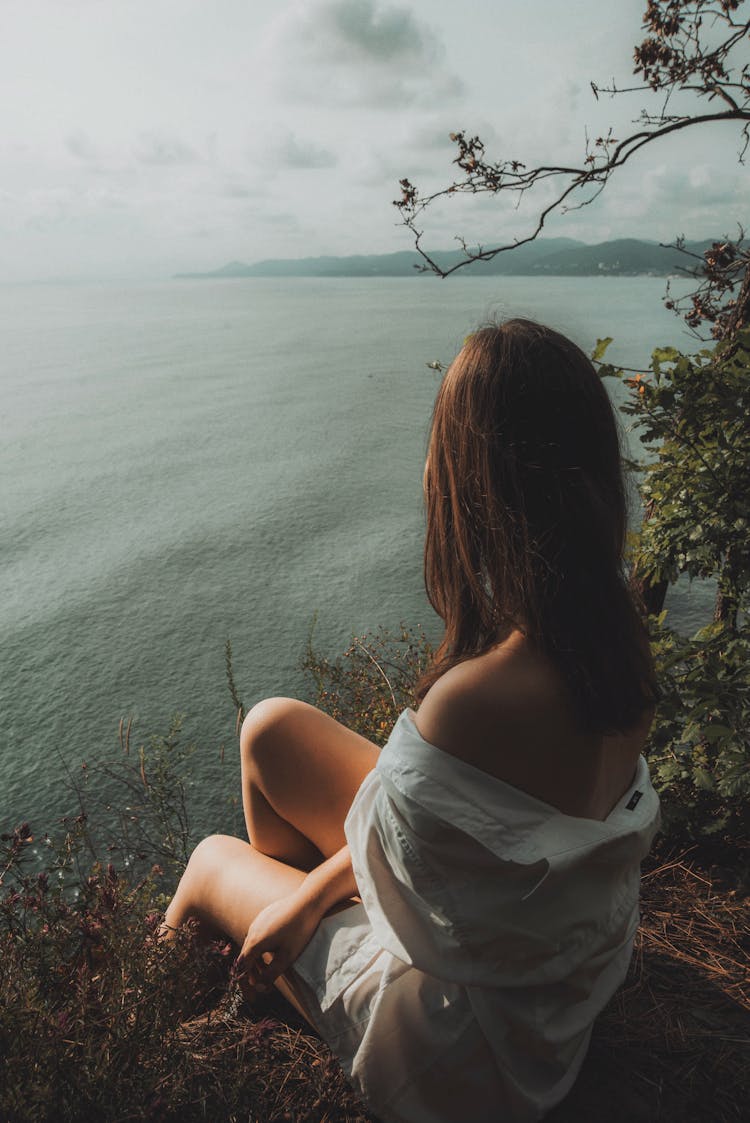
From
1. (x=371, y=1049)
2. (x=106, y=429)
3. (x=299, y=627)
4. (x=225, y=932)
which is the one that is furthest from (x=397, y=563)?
(x=106, y=429)

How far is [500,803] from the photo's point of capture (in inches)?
37.3

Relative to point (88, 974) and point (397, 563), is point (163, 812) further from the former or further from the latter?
point (397, 563)

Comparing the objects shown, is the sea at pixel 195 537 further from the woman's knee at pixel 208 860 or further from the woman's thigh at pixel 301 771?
the woman's knee at pixel 208 860

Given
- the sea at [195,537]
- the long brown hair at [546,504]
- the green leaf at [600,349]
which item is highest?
the green leaf at [600,349]

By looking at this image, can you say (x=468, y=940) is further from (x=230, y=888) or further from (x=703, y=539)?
(x=703, y=539)

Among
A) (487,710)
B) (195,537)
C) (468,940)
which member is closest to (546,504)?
(487,710)

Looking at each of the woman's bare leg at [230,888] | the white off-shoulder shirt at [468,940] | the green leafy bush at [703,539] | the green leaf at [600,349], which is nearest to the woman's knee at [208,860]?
the woman's bare leg at [230,888]

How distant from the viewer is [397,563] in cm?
530

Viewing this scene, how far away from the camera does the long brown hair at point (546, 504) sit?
3.40ft

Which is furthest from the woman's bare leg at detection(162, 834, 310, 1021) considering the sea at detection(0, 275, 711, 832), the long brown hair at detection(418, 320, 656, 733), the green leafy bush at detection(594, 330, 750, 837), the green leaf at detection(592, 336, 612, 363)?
the green leaf at detection(592, 336, 612, 363)

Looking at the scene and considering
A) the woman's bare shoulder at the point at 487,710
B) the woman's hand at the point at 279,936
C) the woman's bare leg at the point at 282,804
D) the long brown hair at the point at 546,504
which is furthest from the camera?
the woman's bare leg at the point at 282,804

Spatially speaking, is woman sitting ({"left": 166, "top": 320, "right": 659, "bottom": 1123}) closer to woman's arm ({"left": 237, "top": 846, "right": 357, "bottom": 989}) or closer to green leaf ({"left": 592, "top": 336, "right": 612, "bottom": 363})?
woman's arm ({"left": 237, "top": 846, "right": 357, "bottom": 989})

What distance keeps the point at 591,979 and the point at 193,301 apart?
26.3m

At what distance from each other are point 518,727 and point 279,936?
598 millimetres
